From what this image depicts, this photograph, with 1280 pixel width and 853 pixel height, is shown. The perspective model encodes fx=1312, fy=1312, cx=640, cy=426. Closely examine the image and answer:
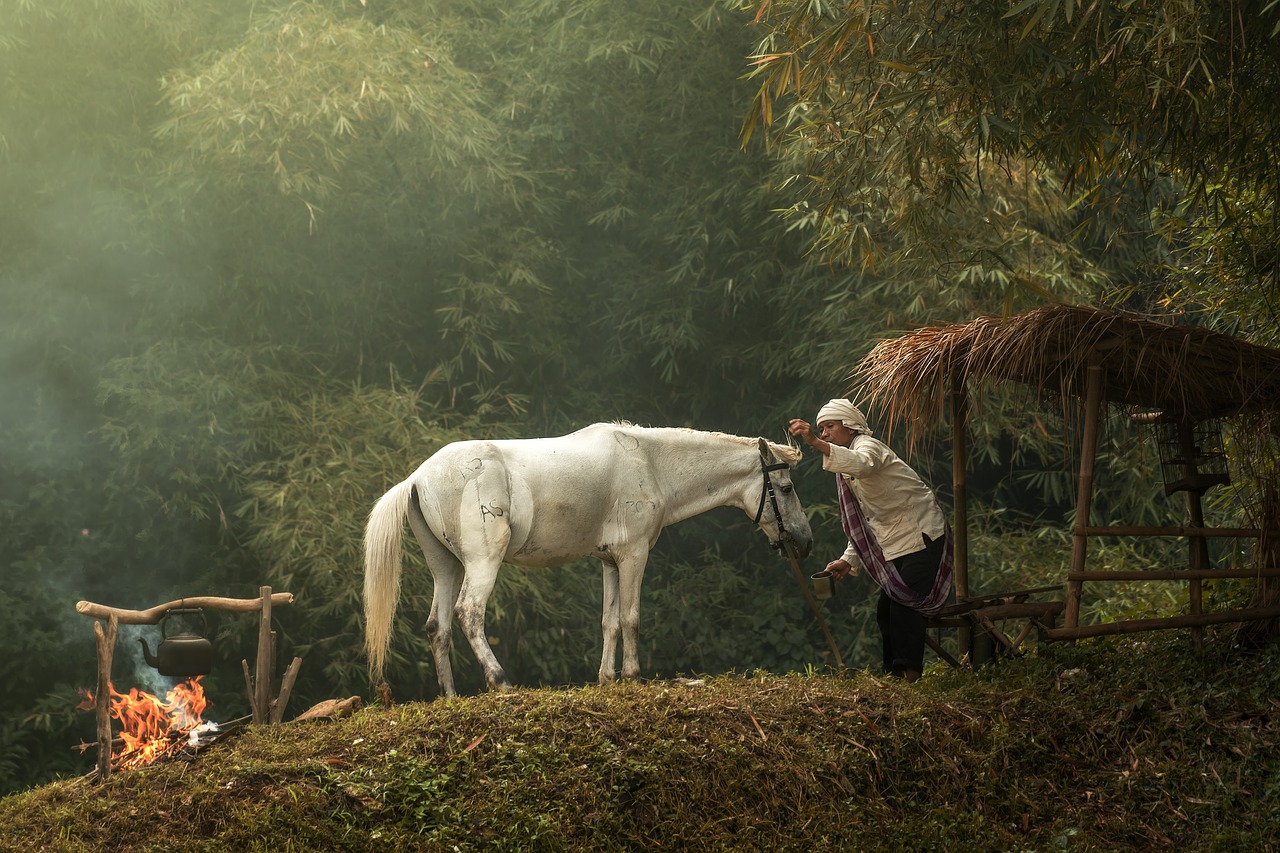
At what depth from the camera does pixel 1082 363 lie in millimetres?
6566

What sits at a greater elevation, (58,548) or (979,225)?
(979,225)

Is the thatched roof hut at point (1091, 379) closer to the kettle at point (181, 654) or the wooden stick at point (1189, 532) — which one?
the wooden stick at point (1189, 532)

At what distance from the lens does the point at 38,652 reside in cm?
960

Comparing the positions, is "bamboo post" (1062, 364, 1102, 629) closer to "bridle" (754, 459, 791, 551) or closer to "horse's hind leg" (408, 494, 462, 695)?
"bridle" (754, 459, 791, 551)

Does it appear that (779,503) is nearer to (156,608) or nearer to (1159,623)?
(1159,623)

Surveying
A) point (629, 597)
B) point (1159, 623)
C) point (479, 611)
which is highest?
point (479, 611)

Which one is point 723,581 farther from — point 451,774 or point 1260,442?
point 451,774

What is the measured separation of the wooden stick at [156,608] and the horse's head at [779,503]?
2701 mm

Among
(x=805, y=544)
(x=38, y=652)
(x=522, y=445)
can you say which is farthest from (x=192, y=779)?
(x=38, y=652)

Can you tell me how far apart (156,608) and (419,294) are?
5.91 metres

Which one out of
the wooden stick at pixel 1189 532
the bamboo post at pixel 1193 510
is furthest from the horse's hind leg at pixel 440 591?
the bamboo post at pixel 1193 510

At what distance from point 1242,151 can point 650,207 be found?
6.53 meters

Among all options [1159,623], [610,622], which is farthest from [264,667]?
[1159,623]

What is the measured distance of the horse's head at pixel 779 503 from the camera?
7.47 m
